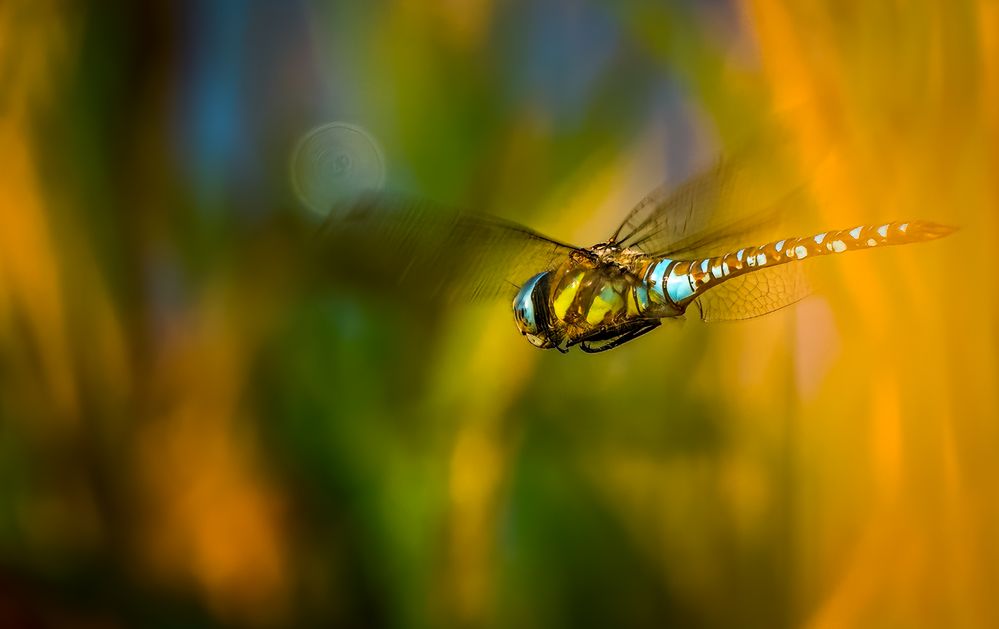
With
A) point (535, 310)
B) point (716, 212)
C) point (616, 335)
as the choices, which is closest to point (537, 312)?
point (535, 310)

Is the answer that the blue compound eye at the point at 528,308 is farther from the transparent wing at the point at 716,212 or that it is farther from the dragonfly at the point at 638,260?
the transparent wing at the point at 716,212

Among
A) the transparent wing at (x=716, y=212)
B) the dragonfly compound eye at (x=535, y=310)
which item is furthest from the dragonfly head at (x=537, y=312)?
the transparent wing at (x=716, y=212)

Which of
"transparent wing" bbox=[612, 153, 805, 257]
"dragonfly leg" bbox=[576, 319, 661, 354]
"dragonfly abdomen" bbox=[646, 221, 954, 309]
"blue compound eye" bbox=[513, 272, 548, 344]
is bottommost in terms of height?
"dragonfly leg" bbox=[576, 319, 661, 354]

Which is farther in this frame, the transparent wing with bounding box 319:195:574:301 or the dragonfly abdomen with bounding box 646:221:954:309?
the transparent wing with bounding box 319:195:574:301

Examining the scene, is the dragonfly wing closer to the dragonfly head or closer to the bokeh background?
the bokeh background

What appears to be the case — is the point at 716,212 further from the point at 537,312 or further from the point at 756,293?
the point at 537,312

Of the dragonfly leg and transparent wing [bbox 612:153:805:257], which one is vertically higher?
transparent wing [bbox 612:153:805:257]

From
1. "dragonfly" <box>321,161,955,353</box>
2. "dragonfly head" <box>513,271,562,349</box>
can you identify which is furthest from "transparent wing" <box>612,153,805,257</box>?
"dragonfly head" <box>513,271,562,349</box>

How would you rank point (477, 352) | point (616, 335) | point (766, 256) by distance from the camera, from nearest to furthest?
point (766, 256)
point (616, 335)
point (477, 352)
